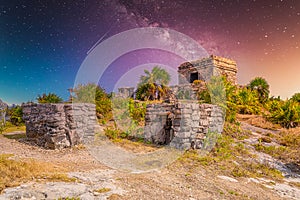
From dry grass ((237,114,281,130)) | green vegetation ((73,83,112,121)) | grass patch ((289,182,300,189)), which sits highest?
green vegetation ((73,83,112,121))

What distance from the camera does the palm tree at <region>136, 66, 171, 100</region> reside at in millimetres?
20916

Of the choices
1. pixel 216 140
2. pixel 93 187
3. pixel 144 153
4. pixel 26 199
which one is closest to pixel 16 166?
pixel 26 199

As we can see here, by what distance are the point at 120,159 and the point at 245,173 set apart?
153 inches

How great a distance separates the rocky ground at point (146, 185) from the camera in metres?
3.51

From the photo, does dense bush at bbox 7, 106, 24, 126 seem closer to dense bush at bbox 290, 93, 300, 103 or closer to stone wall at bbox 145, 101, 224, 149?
stone wall at bbox 145, 101, 224, 149

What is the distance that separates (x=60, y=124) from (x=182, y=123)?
4.74m

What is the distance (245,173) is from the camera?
19.0ft

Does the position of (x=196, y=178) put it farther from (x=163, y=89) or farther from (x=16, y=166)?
(x=163, y=89)

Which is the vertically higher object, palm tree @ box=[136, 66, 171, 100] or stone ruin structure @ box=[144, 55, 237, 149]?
palm tree @ box=[136, 66, 171, 100]

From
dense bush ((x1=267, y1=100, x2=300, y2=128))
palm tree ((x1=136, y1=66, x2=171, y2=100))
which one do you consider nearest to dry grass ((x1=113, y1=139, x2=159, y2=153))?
dense bush ((x1=267, y1=100, x2=300, y2=128))

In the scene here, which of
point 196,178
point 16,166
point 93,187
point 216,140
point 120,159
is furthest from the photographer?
point 216,140

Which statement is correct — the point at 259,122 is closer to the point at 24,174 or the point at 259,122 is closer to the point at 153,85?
the point at 153,85

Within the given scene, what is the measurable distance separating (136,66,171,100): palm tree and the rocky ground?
575 inches

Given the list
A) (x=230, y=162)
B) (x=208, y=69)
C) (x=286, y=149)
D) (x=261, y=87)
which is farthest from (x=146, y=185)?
(x=261, y=87)
